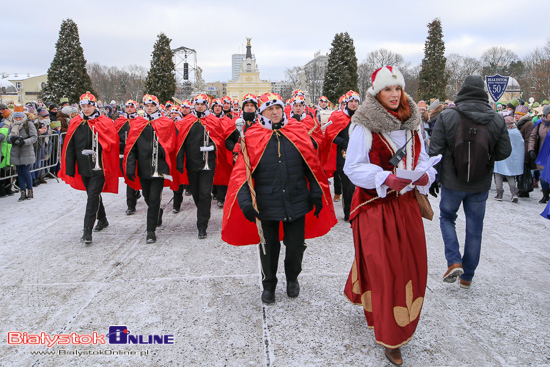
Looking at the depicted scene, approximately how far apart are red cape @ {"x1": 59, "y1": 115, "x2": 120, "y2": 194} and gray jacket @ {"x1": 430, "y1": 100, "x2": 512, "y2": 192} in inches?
192

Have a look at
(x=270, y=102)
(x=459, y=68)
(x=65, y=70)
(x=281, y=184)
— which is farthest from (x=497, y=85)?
(x=459, y=68)

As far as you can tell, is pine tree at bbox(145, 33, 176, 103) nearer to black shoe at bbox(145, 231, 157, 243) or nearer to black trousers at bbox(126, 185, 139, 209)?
black trousers at bbox(126, 185, 139, 209)

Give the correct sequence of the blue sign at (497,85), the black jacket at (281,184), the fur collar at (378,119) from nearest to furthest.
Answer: the fur collar at (378,119), the black jacket at (281,184), the blue sign at (497,85)

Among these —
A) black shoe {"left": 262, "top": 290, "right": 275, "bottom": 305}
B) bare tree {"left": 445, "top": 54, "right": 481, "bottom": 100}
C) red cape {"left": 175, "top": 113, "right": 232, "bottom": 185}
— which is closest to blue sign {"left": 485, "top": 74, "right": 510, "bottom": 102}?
red cape {"left": 175, "top": 113, "right": 232, "bottom": 185}

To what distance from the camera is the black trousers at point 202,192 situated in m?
6.68

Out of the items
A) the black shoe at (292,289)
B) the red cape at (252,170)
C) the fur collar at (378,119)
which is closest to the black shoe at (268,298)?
the black shoe at (292,289)

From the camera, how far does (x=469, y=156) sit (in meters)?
4.22

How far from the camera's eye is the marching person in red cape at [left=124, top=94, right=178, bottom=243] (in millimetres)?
6383

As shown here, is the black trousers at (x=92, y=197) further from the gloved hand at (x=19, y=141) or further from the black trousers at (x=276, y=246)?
the gloved hand at (x=19, y=141)

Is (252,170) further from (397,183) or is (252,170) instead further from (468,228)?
(468,228)

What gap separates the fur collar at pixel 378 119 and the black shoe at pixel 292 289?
190cm

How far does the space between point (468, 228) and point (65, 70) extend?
130 ft

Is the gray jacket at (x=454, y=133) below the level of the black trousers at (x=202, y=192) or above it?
above

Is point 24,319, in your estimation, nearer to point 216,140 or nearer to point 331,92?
point 216,140
